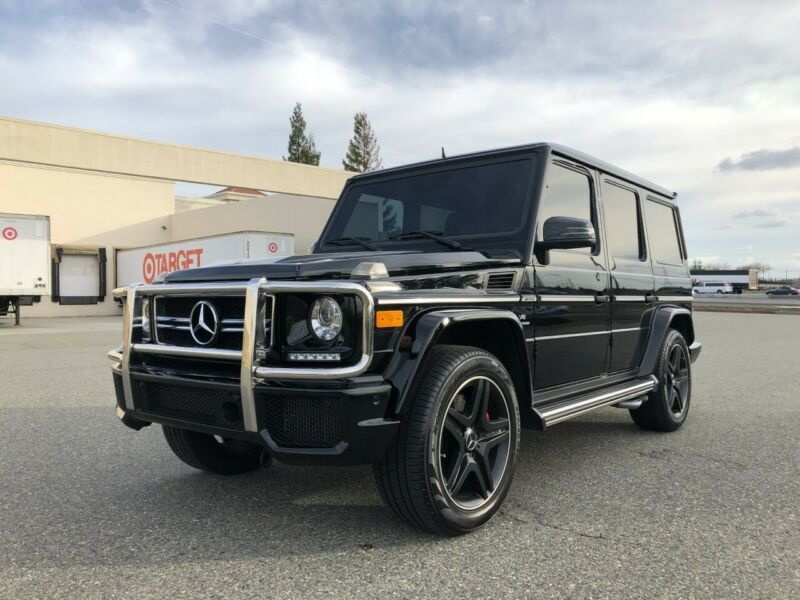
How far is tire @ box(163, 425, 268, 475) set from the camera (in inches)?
148

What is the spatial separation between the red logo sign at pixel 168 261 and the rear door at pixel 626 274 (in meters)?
19.4

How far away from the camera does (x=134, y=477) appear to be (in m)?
3.94

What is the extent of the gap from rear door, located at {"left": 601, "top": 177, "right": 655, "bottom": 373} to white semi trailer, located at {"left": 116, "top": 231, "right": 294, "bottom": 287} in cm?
1578

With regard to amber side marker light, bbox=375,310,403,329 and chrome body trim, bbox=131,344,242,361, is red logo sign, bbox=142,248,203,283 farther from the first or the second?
amber side marker light, bbox=375,310,403,329

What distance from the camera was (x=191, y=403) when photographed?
9.61ft

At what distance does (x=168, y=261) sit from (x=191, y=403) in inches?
937

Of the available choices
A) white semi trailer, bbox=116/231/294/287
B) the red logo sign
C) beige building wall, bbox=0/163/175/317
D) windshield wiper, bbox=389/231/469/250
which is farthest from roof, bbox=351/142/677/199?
beige building wall, bbox=0/163/175/317

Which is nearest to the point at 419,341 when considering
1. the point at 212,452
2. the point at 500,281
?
the point at 500,281

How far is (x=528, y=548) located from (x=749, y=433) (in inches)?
123

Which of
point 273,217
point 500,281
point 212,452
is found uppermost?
point 273,217

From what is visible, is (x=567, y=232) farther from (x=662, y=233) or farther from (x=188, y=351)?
(x=662, y=233)

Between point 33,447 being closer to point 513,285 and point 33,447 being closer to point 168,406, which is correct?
point 168,406

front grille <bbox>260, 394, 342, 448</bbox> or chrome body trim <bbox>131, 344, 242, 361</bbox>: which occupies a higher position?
chrome body trim <bbox>131, 344, 242, 361</bbox>

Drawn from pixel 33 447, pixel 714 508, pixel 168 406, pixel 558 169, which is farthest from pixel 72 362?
pixel 714 508
